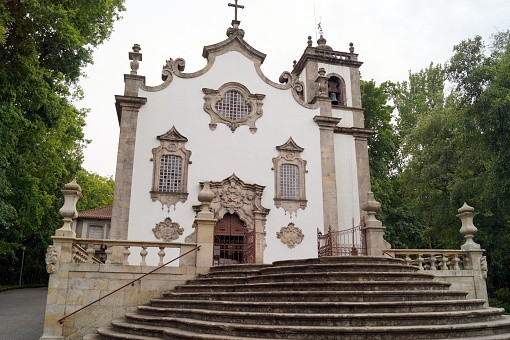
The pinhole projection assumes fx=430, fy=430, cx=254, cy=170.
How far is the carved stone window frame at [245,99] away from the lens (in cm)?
1764

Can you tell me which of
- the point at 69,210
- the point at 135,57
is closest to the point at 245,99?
the point at 135,57

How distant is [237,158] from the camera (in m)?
17.3

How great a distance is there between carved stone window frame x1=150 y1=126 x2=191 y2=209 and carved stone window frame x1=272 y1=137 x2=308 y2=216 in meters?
3.58

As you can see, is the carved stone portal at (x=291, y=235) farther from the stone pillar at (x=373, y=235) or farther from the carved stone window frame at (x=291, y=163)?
the stone pillar at (x=373, y=235)

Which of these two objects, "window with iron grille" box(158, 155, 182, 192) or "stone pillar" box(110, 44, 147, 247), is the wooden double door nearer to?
"window with iron grille" box(158, 155, 182, 192)

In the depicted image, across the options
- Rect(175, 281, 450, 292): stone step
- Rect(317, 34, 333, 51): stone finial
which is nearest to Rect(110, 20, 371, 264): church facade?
Rect(317, 34, 333, 51): stone finial

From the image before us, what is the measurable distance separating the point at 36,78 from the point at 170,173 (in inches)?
222

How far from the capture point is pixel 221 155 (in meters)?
17.2

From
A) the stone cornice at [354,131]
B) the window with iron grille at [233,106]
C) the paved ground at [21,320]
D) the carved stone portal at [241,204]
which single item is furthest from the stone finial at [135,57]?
the paved ground at [21,320]

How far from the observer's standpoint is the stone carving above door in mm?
16531

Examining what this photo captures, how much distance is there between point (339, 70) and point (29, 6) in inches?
564

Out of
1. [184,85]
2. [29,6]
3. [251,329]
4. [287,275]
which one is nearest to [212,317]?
[251,329]

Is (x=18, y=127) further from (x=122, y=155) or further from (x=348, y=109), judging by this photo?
(x=348, y=109)

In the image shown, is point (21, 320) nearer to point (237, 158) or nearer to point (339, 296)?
point (237, 158)
